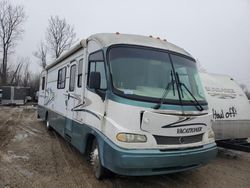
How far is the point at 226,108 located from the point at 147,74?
3.24 metres

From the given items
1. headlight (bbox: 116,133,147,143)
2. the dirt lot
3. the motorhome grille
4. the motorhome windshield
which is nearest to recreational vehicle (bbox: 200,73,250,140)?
Result: the dirt lot

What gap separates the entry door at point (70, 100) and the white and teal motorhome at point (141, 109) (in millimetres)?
861

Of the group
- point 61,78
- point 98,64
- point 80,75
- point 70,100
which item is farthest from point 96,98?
point 61,78

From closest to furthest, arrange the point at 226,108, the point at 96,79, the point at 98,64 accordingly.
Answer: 1. the point at 96,79
2. the point at 98,64
3. the point at 226,108

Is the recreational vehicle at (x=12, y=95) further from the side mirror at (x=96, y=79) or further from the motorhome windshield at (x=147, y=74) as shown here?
the motorhome windshield at (x=147, y=74)

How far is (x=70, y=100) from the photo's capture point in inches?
266

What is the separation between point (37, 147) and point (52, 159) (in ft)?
4.94

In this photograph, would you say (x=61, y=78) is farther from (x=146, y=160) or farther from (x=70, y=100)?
(x=146, y=160)

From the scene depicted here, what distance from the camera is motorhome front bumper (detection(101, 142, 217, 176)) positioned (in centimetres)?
395

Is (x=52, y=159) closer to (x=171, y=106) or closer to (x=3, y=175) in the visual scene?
(x=3, y=175)

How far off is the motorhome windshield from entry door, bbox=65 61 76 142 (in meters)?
2.25

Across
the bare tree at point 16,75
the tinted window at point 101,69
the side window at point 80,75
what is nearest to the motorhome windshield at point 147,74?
the tinted window at point 101,69

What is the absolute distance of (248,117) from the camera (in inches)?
279

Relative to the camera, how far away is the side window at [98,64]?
4637 mm
